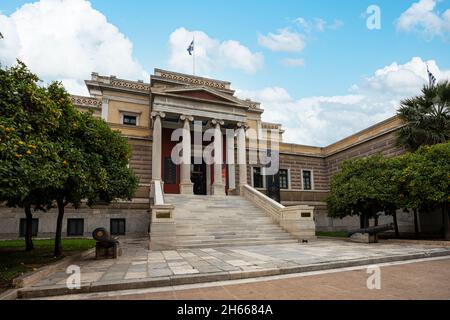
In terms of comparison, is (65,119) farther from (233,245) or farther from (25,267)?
(233,245)

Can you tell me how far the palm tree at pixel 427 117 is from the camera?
16609 mm

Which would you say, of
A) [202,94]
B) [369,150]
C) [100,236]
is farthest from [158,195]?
[369,150]

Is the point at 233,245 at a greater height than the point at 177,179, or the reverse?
the point at 177,179

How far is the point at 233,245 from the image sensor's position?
1230cm

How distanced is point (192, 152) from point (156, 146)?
431cm

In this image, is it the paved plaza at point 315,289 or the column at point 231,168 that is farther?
the column at point 231,168

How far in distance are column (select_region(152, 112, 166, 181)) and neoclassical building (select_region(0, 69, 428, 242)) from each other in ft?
0.23

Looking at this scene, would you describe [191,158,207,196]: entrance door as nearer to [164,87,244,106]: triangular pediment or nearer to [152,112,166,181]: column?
[152,112,166,181]: column

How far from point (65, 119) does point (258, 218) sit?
10956 mm

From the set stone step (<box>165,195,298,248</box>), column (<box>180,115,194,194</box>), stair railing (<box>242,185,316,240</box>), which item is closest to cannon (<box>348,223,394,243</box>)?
stair railing (<box>242,185,316,240</box>)

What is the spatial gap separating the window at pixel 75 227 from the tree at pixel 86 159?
7924mm

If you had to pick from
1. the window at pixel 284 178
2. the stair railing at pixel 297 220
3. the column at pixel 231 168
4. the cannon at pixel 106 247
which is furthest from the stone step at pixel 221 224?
the window at pixel 284 178

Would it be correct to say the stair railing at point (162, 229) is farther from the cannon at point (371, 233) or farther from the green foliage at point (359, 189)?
the green foliage at point (359, 189)
